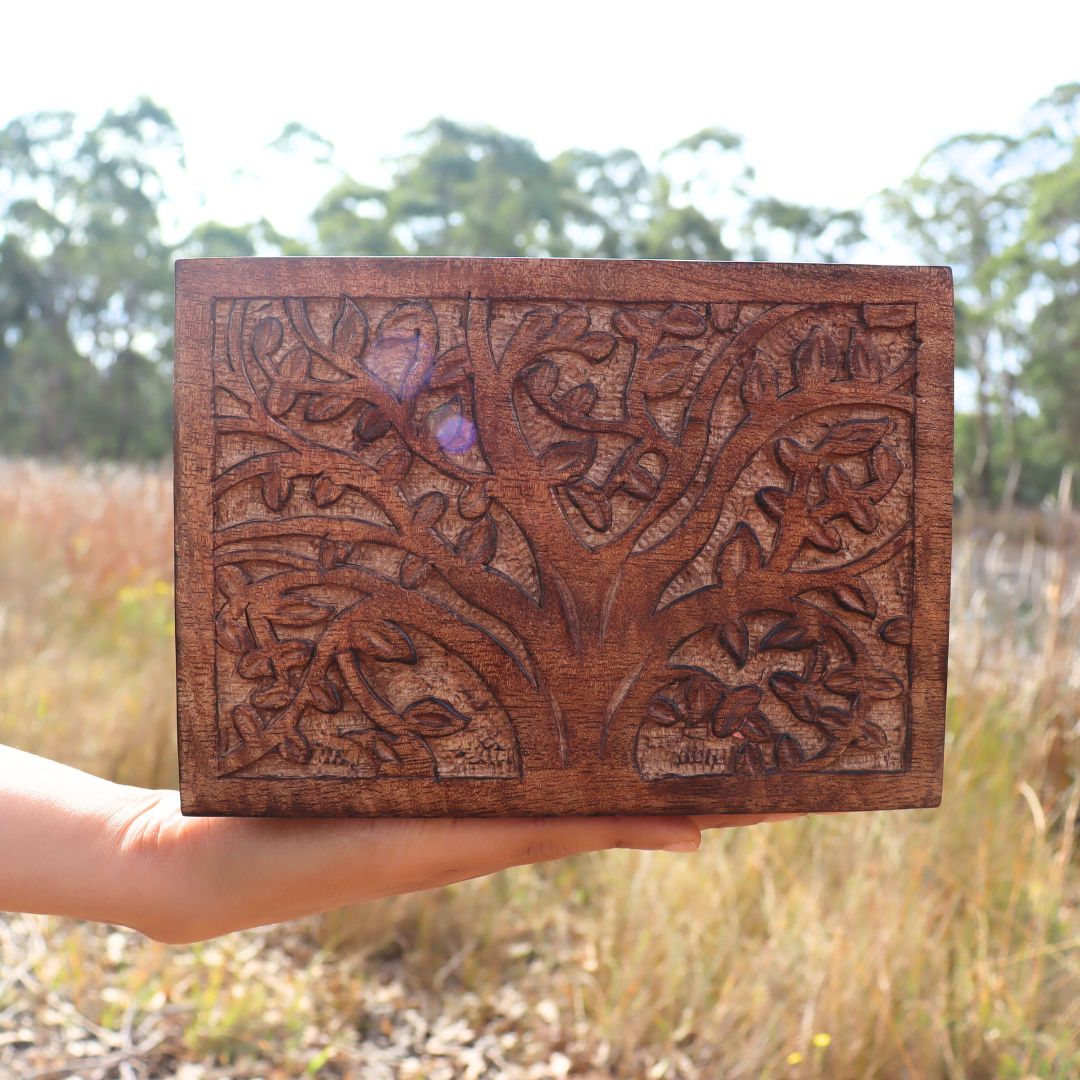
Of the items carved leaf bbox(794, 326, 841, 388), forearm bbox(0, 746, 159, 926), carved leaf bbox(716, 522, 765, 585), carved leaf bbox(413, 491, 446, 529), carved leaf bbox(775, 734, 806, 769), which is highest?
carved leaf bbox(794, 326, 841, 388)

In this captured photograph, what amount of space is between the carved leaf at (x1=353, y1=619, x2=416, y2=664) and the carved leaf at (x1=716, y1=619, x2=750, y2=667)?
0.39 metres

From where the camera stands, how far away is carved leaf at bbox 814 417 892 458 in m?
1.19

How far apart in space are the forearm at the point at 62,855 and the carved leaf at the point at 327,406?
23.2 inches

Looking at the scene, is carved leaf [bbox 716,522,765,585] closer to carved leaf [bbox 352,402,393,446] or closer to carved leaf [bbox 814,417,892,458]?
carved leaf [bbox 814,417,892,458]

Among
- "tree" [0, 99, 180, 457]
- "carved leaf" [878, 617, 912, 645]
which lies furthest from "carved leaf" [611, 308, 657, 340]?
"tree" [0, 99, 180, 457]

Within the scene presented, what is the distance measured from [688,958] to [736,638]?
1606mm

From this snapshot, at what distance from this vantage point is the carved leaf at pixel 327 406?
1154 mm

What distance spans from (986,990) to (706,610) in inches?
61.3

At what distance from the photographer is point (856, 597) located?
1206 millimetres

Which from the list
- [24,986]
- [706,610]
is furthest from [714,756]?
[24,986]

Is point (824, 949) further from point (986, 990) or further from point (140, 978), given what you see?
point (140, 978)

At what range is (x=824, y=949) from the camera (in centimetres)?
221

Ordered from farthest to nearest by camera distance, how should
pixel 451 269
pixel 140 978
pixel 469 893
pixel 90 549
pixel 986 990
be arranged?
pixel 90 549 < pixel 469 893 < pixel 140 978 < pixel 986 990 < pixel 451 269

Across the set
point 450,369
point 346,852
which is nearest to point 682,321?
point 450,369
